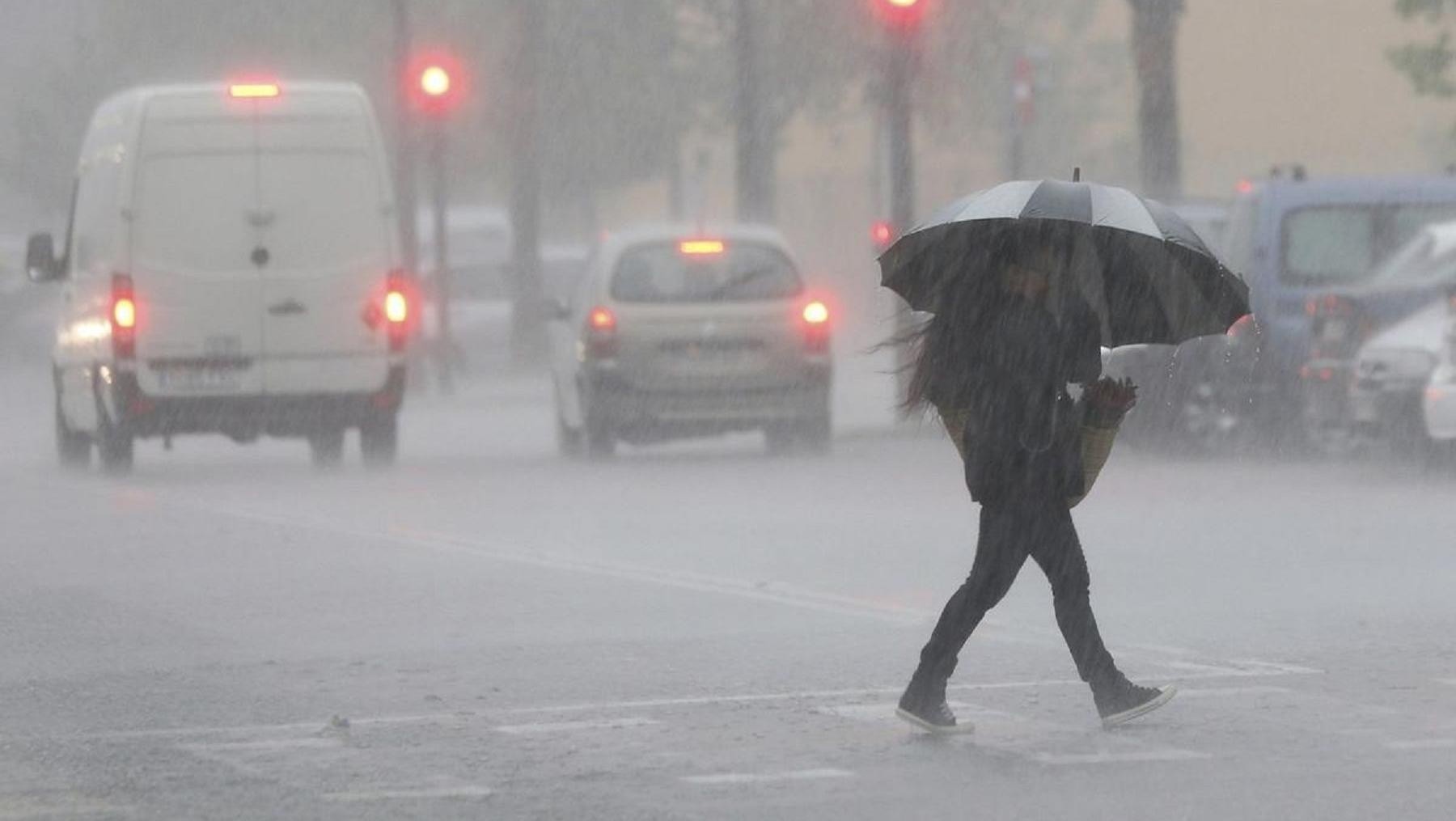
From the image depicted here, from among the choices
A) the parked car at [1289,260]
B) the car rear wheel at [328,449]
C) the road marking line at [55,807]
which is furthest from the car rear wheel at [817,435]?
the road marking line at [55,807]

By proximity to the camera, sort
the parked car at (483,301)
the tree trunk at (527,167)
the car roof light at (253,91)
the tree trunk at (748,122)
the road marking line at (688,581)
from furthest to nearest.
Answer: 1. the tree trunk at (527,167)
2. the parked car at (483,301)
3. the tree trunk at (748,122)
4. the car roof light at (253,91)
5. the road marking line at (688,581)

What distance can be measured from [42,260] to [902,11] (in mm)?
6498

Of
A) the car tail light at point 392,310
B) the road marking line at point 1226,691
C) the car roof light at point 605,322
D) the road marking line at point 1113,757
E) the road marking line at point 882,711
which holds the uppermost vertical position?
the car tail light at point 392,310

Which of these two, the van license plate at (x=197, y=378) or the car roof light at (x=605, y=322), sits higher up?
the car roof light at (x=605, y=322)

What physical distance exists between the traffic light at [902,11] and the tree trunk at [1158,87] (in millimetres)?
4086

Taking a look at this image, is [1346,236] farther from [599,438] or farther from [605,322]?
[599,438]

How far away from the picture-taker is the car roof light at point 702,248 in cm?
2408

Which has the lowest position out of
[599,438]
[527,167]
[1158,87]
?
Answer: [599,438]

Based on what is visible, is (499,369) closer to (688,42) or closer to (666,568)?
(688,42)

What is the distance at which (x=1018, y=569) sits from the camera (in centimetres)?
951

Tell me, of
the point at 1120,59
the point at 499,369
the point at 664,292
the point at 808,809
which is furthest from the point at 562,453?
the point at 1120,59

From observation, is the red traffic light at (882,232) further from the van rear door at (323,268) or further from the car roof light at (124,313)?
the car roof light at (124,313)

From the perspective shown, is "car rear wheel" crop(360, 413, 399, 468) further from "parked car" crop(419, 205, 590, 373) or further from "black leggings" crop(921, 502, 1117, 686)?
"parked car" crop(419, 205, 590, 373)

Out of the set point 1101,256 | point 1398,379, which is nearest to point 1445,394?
point 1398,379
